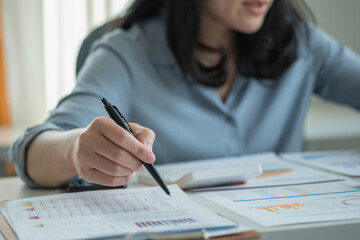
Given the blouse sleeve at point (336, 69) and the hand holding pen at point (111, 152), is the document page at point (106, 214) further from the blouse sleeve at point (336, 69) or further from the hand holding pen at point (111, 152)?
the blouse sleeve at point (336, 69)

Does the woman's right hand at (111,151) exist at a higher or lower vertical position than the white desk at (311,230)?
higher

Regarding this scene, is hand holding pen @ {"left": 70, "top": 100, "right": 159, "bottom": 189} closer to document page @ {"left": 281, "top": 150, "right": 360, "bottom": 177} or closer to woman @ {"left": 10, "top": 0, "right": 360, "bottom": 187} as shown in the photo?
woman @ {"left": 10, "top": 0, "right": 360, "bottom": 187}

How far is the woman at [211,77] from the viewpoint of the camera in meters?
1.13

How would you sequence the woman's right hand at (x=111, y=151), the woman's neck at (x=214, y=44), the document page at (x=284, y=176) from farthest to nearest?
1. the woman's neck at (x=214, y=44)
2. the document page at (x=284, y=176)
3. the woman's right hand at (x=111, y=151)

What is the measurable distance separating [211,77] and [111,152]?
0.61 m

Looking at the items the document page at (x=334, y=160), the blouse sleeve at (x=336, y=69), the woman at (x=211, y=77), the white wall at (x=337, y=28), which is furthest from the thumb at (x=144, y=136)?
the white wall at (x=337, y=28)

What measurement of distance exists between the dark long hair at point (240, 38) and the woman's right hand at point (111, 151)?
53cm

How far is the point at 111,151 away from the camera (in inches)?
26.3

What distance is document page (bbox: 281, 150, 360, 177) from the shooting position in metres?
0.93

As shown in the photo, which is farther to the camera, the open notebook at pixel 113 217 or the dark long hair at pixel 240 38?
the dark long hair at pixel 240 38

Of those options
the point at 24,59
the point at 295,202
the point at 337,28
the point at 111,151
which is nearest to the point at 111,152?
the point at 111,151

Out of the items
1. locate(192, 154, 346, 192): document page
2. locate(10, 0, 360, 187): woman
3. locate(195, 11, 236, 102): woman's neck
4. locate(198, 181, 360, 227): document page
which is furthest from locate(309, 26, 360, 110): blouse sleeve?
locate(198, 181, 360, 227): document page

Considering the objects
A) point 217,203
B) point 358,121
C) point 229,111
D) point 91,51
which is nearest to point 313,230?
point 217,203

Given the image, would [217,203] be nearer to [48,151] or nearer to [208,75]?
[48,151]
